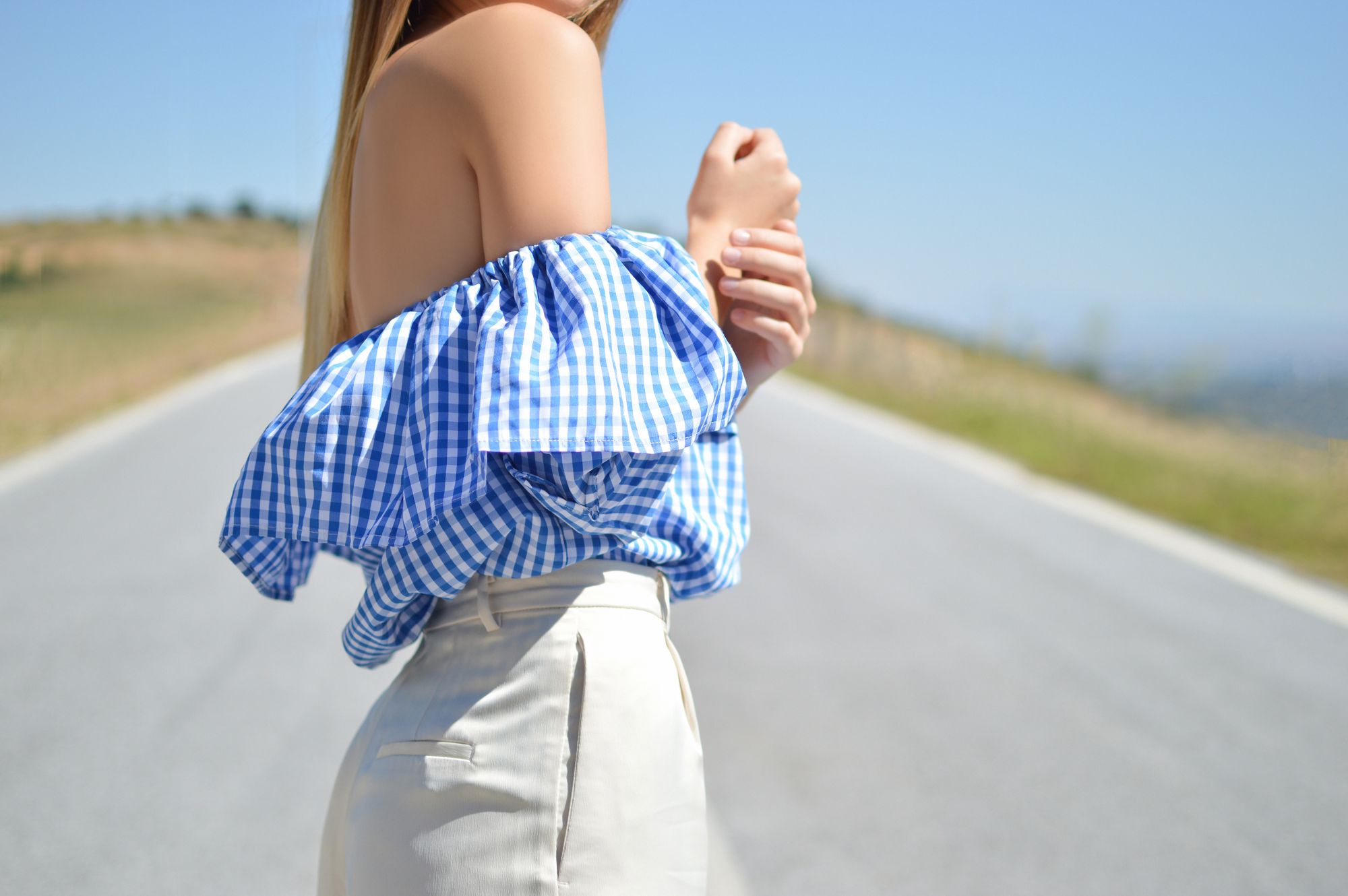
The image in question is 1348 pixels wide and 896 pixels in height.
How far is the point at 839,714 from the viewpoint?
12.1ft

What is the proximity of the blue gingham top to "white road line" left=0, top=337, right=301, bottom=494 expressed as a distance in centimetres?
321

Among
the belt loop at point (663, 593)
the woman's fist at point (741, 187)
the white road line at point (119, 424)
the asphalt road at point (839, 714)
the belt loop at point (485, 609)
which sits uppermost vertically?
the woman's fist at point (741, 187)

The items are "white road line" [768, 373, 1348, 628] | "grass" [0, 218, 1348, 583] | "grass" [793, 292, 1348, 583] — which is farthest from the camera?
"grass" [793, 292, 1348, 583]

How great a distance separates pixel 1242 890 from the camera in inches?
105

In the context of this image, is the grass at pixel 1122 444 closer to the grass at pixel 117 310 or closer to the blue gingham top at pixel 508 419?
the blue gingham top at pixel 508 419

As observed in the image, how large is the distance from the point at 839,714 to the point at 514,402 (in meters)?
3.06

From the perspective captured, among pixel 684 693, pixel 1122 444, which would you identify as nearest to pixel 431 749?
pixel 684 693

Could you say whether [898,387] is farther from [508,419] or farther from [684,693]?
[508,419]

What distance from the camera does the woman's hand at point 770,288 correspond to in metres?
1.12

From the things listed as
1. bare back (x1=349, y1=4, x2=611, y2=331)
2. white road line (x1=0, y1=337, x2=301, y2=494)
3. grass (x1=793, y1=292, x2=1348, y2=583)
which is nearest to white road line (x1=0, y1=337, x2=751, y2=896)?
white road line (x1=0, y1=337, x2=301, y2=494)

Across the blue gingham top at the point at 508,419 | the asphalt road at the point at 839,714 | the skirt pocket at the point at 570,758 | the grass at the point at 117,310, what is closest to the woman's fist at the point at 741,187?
the blue gingham top at the point at 508,419

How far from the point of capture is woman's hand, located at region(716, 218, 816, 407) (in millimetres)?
1115

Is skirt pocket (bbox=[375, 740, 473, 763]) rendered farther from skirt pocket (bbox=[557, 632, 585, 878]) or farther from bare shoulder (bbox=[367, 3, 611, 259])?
bare shoulder (bbox=[367, 3, 611, 259])

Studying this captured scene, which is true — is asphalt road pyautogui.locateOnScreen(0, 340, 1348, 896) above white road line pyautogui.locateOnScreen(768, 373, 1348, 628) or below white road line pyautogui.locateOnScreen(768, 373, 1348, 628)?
above
